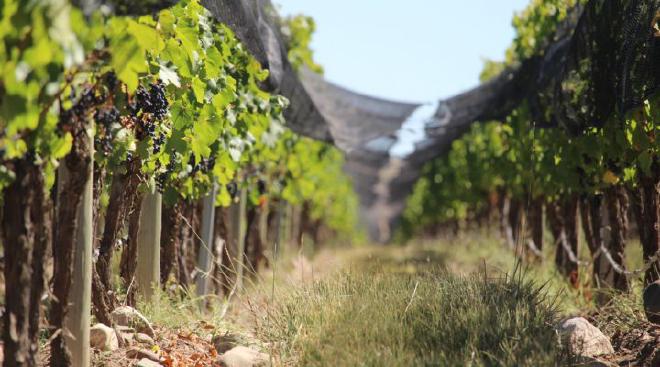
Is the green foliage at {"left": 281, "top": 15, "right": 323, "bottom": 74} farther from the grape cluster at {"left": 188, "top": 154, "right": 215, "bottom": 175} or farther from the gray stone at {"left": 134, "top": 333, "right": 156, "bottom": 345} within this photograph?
the gray stone at {"left": 134, "top": 333, "right": 156, "bottom": 345}

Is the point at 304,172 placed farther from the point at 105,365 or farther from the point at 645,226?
the point at 105,365

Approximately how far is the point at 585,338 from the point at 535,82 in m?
4.80

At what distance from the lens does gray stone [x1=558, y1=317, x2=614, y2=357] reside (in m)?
5.11

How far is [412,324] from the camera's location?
4.77 metres

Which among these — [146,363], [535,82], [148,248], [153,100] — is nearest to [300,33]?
[535,82]

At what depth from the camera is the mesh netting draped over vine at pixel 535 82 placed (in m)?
5.82

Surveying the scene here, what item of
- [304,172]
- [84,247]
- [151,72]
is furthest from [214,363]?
[304,172]

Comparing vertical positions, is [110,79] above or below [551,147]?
below

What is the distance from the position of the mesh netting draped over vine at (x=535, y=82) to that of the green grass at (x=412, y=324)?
1855mm

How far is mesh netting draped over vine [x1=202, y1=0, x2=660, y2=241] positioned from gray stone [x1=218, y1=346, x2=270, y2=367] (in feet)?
7.59

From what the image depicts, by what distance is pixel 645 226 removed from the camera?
6.44 meters

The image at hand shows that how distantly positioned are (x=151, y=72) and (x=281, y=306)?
1.74 meters

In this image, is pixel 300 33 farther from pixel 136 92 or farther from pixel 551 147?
pixel 136 92

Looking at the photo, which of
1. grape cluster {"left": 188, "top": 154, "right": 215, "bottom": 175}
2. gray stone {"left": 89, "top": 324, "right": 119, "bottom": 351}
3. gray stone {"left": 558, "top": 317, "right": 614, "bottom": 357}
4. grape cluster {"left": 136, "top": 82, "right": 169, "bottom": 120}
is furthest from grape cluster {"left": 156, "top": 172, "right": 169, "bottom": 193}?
gray stone {"left": 558, "top": 317, "right": 614, "bottom": 357}
